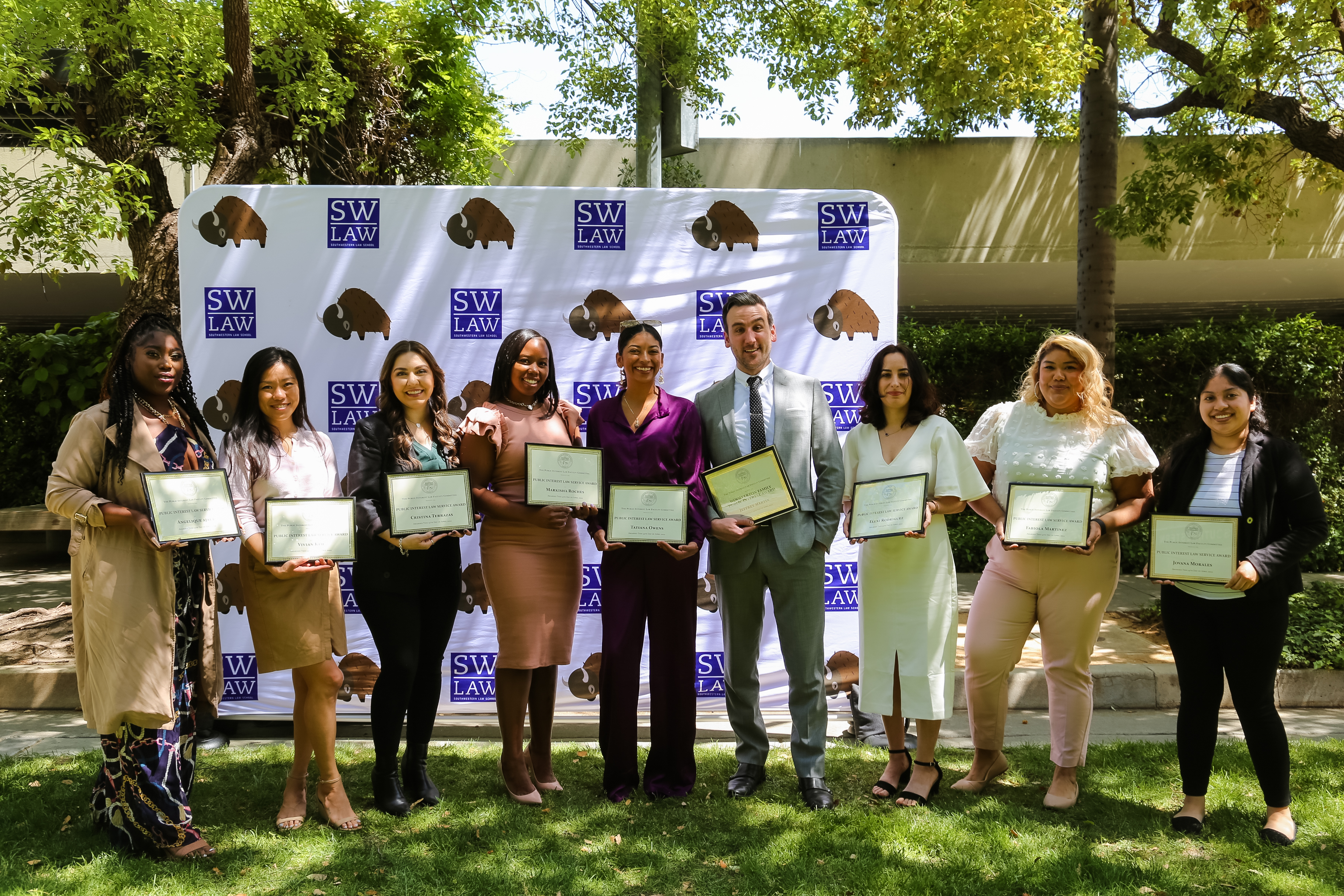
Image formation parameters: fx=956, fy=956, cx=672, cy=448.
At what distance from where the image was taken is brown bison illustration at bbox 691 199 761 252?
5031mm

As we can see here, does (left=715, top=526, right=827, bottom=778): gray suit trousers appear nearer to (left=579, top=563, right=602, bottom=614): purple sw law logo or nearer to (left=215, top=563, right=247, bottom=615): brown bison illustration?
(left=579, top=563, right=602, bottom=614): purple sw law logo

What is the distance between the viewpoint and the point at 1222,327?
968 cm

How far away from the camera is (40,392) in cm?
862

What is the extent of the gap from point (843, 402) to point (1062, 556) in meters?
1.55

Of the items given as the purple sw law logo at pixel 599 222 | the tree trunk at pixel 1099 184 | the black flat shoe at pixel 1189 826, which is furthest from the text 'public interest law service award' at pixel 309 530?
the tree trunk at pixel 1099 184

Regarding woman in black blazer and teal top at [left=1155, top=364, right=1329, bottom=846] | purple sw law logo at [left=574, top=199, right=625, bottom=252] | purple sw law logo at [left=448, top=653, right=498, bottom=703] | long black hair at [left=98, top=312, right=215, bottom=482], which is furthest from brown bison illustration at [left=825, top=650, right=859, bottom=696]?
long black hair at [left=98, top=312, right=215, bottom=482]

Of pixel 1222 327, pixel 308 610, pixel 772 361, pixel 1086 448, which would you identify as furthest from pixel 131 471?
pixel 1222 327

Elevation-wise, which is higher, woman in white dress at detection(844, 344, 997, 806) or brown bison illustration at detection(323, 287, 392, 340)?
brown bison illustration at detection(323, 287, 392, 340)

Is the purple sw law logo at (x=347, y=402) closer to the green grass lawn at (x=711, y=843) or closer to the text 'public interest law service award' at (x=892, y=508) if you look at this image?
the green grass lawn at (x=711, y=843)

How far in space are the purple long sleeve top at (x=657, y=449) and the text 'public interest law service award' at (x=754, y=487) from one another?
0.11m

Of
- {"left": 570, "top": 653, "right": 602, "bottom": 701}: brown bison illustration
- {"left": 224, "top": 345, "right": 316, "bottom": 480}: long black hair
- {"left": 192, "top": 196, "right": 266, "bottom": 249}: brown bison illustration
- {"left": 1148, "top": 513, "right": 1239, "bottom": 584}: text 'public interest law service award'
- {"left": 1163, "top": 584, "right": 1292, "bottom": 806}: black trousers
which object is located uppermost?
{"left": 192, "top": 196, "right": 266, "bottom": 249}: brown bison illustration

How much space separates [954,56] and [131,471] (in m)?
5.33

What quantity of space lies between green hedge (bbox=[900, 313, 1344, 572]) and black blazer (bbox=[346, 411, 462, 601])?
651cm

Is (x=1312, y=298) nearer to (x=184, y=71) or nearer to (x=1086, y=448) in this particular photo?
(x=1086, y=448)
